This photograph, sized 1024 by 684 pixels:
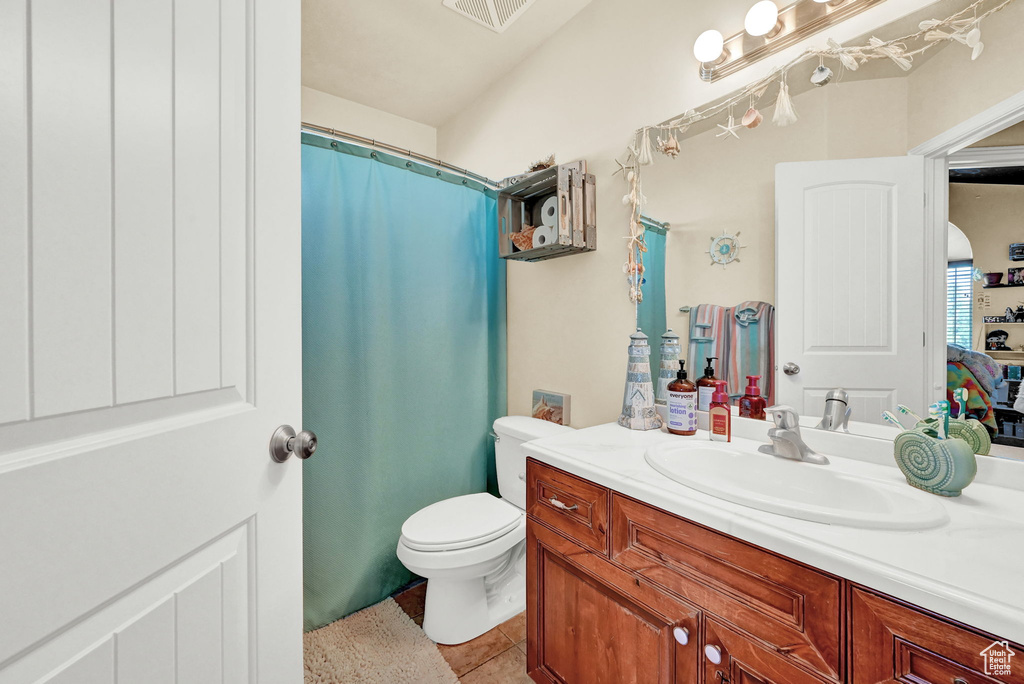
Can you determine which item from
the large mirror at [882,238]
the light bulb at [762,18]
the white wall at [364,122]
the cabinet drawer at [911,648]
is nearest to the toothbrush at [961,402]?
the large mirror at [882,238]

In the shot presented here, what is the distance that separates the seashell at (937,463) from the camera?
0.77 meters

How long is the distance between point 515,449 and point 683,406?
2.55ft

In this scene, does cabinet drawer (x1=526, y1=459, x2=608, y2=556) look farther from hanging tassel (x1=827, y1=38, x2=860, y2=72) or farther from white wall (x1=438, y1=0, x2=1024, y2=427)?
hanging tassel (x1=827, y1=38, x2=860, y2=72)

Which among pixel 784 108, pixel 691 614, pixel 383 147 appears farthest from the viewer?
pixel 383 147

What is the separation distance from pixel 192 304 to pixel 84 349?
0.14m

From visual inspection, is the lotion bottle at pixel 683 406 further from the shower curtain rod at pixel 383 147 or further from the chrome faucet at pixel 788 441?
the shower curtain rod at pixel 383 147

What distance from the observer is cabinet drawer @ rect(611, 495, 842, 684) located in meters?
0.63

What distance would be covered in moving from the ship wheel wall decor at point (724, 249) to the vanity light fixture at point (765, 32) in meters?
0.51

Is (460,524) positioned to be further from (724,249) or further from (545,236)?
(724,249)

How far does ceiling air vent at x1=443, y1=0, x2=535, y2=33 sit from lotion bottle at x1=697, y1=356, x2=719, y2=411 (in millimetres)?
1610

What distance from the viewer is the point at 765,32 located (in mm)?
1135

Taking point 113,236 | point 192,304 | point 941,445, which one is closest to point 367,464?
point 192,304

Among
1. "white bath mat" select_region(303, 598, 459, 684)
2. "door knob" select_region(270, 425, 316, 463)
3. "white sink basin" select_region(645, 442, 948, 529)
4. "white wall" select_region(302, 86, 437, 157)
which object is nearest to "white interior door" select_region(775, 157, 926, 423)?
"white sink basin" select_region(645, 442, 948, 529)

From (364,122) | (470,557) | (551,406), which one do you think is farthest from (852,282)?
(364,122)
